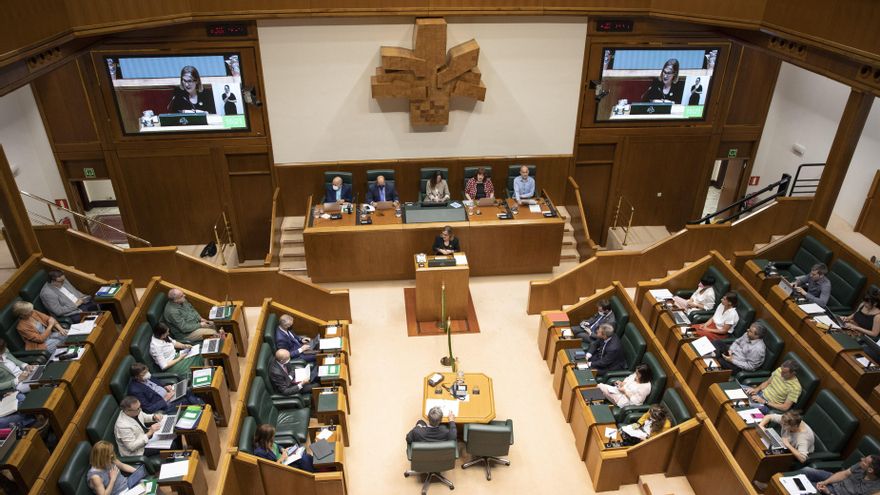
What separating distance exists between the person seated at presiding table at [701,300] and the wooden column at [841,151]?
209 centimetres

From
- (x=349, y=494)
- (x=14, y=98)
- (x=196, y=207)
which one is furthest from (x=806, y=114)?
(x=14, y=98)

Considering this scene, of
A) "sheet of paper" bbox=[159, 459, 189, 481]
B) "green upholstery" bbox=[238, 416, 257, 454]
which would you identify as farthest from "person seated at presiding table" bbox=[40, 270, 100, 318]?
"green upholstery" bbox=[238, 416, 257, 454]

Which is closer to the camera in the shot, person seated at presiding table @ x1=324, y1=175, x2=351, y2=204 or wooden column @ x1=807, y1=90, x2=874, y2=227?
wooden column @ x1=807, y1=90, x2=874, y2=227

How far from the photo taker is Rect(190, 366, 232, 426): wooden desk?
6.46 meters

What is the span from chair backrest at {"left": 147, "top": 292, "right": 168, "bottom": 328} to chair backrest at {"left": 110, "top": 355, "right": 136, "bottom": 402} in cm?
77

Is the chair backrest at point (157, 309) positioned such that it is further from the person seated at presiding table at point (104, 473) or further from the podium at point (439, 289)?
the podium at point (439, 289)

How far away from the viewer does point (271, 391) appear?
22.5 feet

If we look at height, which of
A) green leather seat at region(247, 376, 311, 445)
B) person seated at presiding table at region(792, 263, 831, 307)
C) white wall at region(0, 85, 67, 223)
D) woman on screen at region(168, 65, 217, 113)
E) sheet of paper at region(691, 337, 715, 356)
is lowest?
green leather seat at region(247, 376, 311, 445)

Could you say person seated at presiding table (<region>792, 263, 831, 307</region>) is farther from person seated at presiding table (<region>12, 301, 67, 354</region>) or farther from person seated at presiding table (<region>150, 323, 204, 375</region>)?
person seated at presiding table (<region>12, 301, 67, 354</region>)

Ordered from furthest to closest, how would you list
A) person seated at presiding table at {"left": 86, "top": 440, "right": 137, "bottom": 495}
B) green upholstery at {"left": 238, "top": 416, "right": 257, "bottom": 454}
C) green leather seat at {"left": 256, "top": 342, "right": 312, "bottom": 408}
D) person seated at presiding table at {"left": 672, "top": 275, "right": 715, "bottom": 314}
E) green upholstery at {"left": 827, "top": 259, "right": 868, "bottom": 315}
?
person seated at presiding table at {"left": 672, "top": 275, "right": 715, "bottom": 314}
green upholstery at {"left": 827, "top": 259, "right": 868, "bottom": 315}
green leather seat at {"left": 256, "top": 342, "right": 312, "bottom": 408}
green upholstery at {"left": 238, "top": 416, "right": 257, "bottom": 454}
person seated at presiding table at {"left": 86, "top": 440, "right": 137, "bottom": 495}

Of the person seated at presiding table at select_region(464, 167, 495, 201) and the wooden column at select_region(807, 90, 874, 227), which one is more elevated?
the wooden column at select_region(807, 90, 874, 227)

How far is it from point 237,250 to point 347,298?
340 cm

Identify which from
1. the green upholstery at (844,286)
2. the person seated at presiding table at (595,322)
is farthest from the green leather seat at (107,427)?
the green upholstery at (844,286)

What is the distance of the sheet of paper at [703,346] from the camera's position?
276 inches
